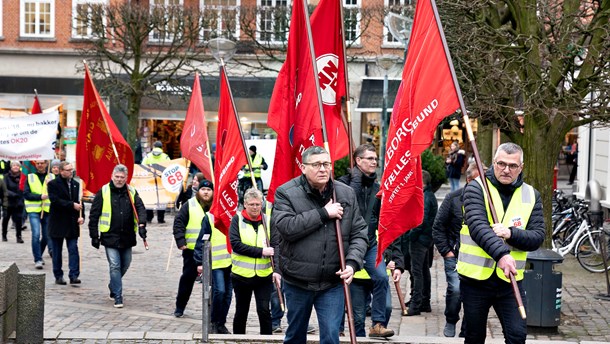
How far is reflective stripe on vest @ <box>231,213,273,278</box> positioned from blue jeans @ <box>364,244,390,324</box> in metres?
1.01

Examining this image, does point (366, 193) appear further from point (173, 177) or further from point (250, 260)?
point (173, 177)

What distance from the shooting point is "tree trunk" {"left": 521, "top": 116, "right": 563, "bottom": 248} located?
12.9m

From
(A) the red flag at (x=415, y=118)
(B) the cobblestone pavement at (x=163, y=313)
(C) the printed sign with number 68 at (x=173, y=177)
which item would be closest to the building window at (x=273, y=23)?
(C) the printed sign with number 68 at (x=173, y=177)

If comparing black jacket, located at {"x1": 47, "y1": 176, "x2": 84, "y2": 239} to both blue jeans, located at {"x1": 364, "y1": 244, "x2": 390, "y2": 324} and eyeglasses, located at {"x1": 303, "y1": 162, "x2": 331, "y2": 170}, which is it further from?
eyeglasses, located at {"x1": 303, "y1": 162, "x2": 331, "y2": 170}

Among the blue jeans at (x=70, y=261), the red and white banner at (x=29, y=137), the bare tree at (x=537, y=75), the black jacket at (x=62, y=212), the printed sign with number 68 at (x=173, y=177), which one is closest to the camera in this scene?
the bare tree at (x=537, y=75)

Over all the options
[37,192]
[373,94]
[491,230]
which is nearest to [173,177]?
[37,192]

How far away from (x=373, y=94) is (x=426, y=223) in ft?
93.3

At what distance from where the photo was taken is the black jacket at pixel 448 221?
33.7 feet

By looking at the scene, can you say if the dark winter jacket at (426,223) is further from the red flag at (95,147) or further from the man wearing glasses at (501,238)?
the red flag at (95,147)

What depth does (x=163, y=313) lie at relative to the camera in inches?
495

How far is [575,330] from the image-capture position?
37.0 ft

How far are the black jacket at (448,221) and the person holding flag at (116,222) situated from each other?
432cm

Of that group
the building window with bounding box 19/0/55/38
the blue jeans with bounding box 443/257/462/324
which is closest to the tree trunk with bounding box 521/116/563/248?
the blue jeans with bounding box 443/257/462/324

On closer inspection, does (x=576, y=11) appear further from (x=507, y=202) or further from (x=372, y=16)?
(x=372, y=16)
